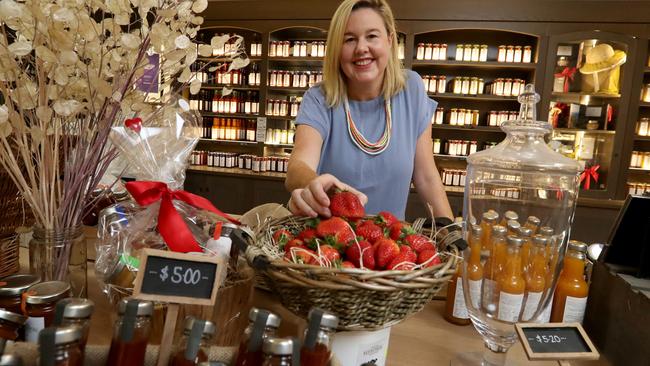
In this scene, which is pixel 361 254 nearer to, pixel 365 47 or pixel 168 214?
pixel 168 214

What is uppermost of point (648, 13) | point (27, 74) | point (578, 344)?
point (648, 13)

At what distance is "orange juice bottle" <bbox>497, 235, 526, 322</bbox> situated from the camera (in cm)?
83

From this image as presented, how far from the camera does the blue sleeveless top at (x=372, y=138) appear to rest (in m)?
1.73

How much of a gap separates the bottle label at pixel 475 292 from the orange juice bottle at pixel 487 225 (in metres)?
0.07

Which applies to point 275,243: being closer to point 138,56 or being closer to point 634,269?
point 138,56

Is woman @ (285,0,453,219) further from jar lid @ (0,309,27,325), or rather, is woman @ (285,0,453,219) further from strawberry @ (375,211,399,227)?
jar lid @ (0,309,27,325)

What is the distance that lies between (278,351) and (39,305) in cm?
40

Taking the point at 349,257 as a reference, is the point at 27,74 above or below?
above

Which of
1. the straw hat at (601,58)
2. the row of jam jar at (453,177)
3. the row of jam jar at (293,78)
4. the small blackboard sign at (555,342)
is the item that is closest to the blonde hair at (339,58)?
the small blackboard sign at (555,342)

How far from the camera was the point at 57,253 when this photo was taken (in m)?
0.84

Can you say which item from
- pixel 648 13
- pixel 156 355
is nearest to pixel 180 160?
pixel 156 355

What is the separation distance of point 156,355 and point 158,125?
55cm

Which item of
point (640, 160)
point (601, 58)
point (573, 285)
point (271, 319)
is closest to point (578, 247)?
point (573, 285)

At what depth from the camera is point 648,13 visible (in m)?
3.53
